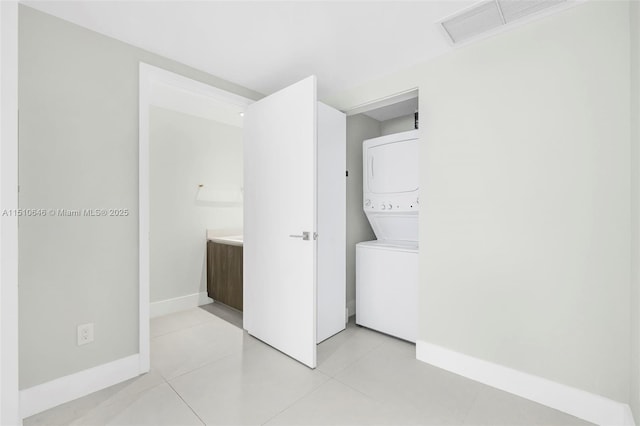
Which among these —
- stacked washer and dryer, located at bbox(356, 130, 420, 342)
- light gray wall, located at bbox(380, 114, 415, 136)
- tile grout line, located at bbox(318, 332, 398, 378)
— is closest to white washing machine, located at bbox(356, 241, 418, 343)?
stacked washer and dryer, located at bbox(356, 130, 420, 342)

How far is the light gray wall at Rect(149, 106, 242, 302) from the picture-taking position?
3350 mm

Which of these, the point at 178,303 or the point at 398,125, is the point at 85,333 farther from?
the point at 398,125

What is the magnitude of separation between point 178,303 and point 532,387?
11.2ft

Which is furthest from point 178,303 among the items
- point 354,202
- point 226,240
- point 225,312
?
point 354,202

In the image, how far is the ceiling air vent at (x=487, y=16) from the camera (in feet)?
5.36

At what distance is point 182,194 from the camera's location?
11.7 ft

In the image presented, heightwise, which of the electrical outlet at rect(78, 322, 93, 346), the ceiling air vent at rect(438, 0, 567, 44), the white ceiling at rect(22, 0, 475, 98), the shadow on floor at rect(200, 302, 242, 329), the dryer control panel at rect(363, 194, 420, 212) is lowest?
the shadow on floor at rect(200, 302, 242, 329)

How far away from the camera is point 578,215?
167 centimetres

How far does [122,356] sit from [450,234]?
2472mm

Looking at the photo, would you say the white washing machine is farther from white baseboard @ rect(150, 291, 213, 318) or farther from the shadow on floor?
white baseboard @ rect(150, 291, 213, 318)

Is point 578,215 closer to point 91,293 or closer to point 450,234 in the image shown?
point 450,234

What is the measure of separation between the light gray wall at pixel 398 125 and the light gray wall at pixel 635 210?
1.99 meters

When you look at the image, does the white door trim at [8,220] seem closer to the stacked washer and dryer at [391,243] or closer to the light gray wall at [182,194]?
the light gray wall at [182,194]

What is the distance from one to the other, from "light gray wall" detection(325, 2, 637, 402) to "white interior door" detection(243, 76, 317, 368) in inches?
35.3
